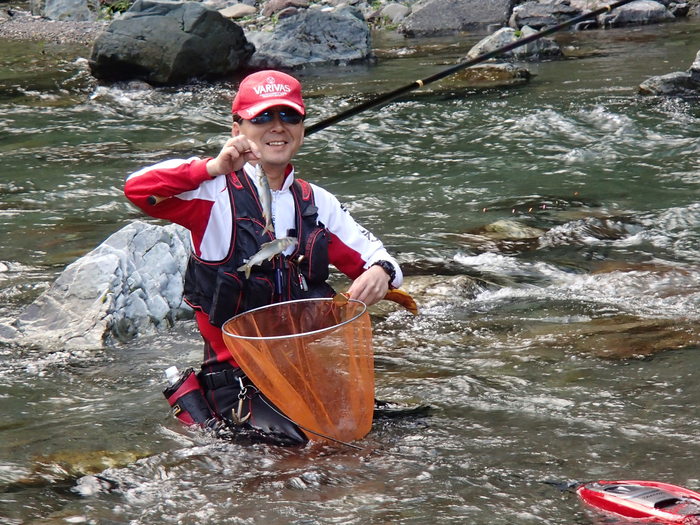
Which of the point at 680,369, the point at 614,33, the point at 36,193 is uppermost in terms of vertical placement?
the point at 614,33

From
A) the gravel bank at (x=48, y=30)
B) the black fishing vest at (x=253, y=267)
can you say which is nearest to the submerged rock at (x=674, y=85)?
the black fishing vest at (x=253, y=267)

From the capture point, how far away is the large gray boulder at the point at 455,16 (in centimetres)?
2091

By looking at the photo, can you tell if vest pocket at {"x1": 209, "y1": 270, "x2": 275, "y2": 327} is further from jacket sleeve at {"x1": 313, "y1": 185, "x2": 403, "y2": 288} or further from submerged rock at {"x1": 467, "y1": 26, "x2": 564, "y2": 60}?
submerged rock at {"x1": 467, "y1": 26, "x2": 564, "y2": 60}

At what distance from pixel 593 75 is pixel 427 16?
804 cm

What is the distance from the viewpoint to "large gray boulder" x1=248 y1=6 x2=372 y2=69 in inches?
650

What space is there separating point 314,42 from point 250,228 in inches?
546

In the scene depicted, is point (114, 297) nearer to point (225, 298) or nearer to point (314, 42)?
point (225, 298)

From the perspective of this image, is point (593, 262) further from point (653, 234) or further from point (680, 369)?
point (680, 369)

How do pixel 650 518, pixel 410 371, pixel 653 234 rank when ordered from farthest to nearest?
pixel 653 234
pixel 410 371
pixel 650 518

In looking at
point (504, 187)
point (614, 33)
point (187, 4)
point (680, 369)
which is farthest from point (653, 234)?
point (614, 33)

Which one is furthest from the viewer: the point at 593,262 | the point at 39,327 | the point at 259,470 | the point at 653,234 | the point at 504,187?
the point at 504,187

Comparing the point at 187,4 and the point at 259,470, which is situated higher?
the point at 187,4

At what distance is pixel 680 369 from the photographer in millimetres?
4758

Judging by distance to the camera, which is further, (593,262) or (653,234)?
(653,234)
